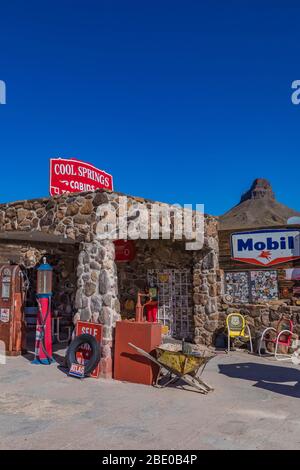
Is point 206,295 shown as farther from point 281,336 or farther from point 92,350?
point 92,350

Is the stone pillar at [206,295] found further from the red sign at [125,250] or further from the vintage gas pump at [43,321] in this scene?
the vintage gas pump at [43,321]

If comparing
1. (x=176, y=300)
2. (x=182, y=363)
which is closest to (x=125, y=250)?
(x=176, y=300)

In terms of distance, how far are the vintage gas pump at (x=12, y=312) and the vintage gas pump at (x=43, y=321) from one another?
1.19 meters

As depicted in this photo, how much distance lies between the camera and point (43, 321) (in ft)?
32.6

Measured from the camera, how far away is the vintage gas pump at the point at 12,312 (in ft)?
36.1

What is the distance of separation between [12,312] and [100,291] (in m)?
3.25

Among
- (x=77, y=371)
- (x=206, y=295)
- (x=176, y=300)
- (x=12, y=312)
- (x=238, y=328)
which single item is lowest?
(x=77, y=371)

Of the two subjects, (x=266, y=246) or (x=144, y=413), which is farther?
(x=266, y=246)

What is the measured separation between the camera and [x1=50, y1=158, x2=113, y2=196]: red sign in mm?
12562

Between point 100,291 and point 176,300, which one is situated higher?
point 100,291

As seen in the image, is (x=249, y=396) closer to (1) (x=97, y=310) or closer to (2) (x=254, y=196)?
(1) (x=97, y=310)

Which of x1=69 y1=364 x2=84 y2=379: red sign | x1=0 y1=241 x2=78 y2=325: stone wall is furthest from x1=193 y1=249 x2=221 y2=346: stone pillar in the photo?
x1=69 y1=364 x2=84 y2=379: red sign

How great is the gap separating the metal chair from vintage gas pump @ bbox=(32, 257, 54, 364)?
219 inches

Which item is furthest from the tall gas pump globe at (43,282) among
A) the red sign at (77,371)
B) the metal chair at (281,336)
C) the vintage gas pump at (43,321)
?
the metal chair at (281,336)
